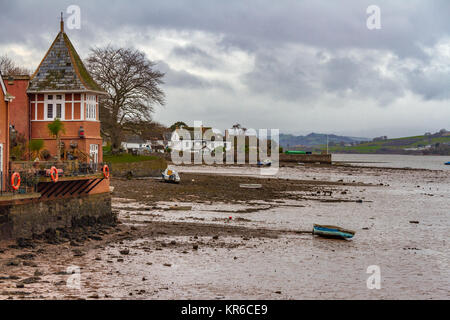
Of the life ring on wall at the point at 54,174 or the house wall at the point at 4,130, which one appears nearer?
the life ring on wall at the point at 54,174

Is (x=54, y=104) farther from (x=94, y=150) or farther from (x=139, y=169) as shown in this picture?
(x=139, y=169)

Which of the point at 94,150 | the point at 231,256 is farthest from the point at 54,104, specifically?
the point at 231,256

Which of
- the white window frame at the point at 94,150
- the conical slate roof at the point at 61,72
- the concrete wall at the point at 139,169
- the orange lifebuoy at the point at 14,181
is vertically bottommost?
the concrete wall at the point at 139,169

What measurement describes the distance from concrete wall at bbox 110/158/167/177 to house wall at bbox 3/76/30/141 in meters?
33.4

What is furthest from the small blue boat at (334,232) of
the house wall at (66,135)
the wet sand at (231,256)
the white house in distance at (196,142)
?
the white house in distance at (196,142)

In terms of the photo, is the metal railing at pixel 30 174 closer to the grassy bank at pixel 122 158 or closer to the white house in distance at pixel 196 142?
the grassy bank at pixel 122 158

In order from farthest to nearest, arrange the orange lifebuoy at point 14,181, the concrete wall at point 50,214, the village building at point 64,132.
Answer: the village building at point 64,132, the concrete wall at point 50,214, the orange lifebuoy at point 14,181

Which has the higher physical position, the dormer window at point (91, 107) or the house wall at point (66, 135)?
the dormer window at point (91, 107)

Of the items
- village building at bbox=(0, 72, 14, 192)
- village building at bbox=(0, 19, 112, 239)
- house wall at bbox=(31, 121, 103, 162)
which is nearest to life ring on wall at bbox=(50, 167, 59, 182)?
village building at bbox=(0, 19, 112, 239)

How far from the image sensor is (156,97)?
7000 cm

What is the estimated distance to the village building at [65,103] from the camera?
33469 millimetres
